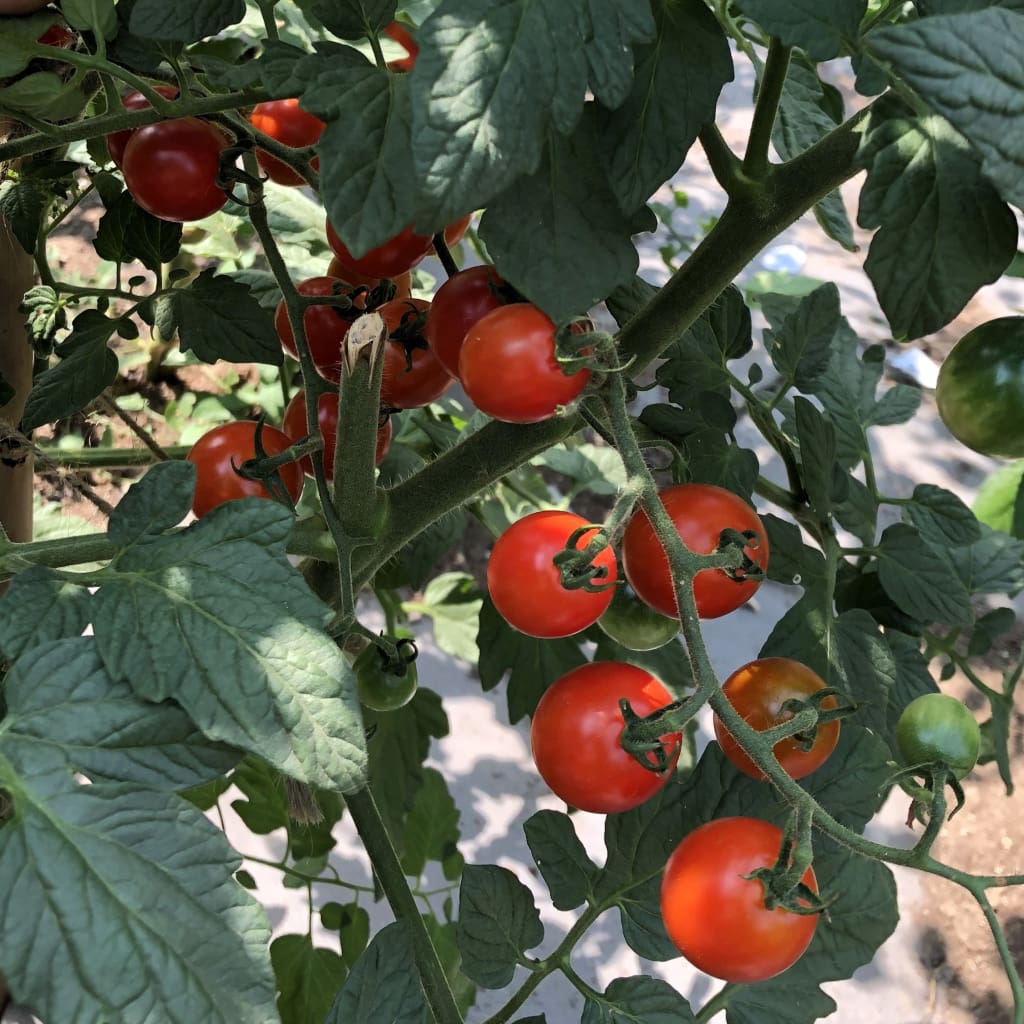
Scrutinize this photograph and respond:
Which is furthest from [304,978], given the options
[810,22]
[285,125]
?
[810,22]

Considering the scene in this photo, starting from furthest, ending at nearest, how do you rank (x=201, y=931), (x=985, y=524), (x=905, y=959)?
(x=905, y=959)
(x=985, y=524)
(x=201, y=931)

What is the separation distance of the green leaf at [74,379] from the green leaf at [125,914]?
319 millimetres

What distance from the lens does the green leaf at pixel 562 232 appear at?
1.35 feet

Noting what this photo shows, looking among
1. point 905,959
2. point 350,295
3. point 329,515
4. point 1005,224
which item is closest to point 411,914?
point 329,515

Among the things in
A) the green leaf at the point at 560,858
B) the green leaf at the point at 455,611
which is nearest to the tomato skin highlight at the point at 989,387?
the green leaf at the point at 560,858

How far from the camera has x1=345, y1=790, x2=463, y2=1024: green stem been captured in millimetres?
557

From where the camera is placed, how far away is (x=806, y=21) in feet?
1.25

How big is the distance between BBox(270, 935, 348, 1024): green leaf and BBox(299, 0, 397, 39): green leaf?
0.66 m

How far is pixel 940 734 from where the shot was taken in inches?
18.7

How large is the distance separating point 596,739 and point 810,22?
32 centimetres

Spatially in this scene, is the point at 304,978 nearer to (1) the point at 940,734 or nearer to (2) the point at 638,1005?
(2) the point at 638,1005

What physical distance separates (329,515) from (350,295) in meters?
0.13

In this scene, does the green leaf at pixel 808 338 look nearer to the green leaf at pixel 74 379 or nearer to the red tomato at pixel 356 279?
the red tomato at pixel 356 279

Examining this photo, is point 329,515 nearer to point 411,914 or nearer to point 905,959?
point 411,914
